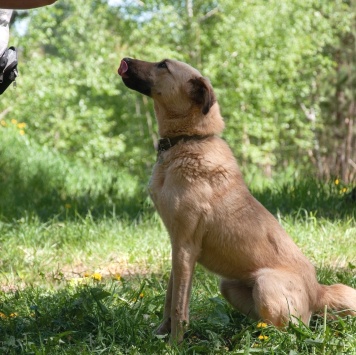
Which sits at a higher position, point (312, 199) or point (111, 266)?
point (312, 199)

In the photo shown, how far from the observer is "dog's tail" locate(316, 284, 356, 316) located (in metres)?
3.66

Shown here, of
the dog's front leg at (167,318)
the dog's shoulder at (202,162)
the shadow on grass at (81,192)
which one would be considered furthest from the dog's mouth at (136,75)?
the shadow on grass at (81,192)

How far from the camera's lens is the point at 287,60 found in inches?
861

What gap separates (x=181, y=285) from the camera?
3551 millimetres

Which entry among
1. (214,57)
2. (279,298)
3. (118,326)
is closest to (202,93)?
(279,298)

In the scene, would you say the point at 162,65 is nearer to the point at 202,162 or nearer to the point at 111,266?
the point at 202,162

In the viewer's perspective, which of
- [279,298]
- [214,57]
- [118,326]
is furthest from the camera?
[214,57]

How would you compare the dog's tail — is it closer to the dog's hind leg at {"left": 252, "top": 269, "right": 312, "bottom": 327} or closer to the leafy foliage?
the dog's hind leg at {"left": 252, "top": 269, "right": 312, "bottom": 327}

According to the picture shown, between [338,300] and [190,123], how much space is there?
4.34 ft

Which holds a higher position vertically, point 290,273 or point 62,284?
point 290,273

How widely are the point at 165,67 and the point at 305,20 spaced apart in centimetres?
1885

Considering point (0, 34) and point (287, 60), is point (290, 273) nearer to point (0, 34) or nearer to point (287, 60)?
point (0, 34)

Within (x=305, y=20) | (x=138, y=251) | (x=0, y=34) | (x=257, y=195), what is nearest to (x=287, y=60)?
(x=305, y=20)

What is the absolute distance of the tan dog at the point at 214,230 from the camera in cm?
351
